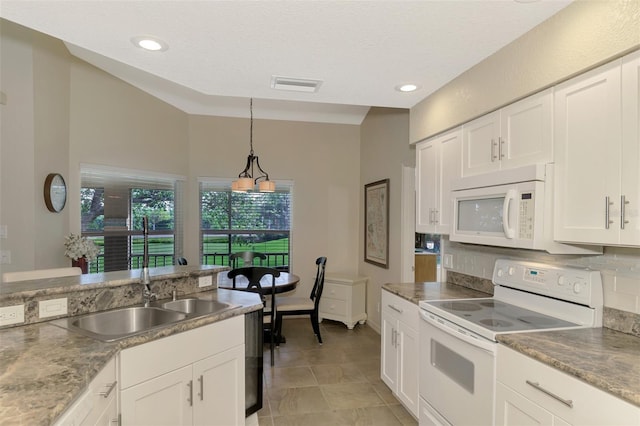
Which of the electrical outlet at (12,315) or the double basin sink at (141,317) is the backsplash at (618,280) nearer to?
the double basin sink at (141,317)

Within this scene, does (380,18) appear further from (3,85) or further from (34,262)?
→ (34,262)

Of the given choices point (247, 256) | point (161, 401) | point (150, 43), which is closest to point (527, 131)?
point (150, 43)

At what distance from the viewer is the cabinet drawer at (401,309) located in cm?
251

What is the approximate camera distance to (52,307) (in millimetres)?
1857

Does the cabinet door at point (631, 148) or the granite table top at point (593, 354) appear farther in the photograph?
the cabinet door at point (631, 148)

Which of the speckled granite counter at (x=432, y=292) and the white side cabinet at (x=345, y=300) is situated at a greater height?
the speckled granite counter at (x=432, y=292)

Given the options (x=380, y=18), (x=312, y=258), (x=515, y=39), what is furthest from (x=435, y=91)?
(x=312, y=258)

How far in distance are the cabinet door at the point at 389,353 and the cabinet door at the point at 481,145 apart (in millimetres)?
1273

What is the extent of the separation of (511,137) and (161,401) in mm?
2288

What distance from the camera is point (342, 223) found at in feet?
17.9

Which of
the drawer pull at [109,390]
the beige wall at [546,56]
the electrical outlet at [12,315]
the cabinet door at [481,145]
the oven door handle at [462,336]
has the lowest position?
the drawer pull at [109,390]

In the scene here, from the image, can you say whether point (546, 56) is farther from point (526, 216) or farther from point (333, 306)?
point (333, 306)

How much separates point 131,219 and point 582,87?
4.32 meters


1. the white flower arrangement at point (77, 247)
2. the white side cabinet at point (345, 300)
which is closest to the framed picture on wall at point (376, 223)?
the white side cabinet at point (345, 300)
